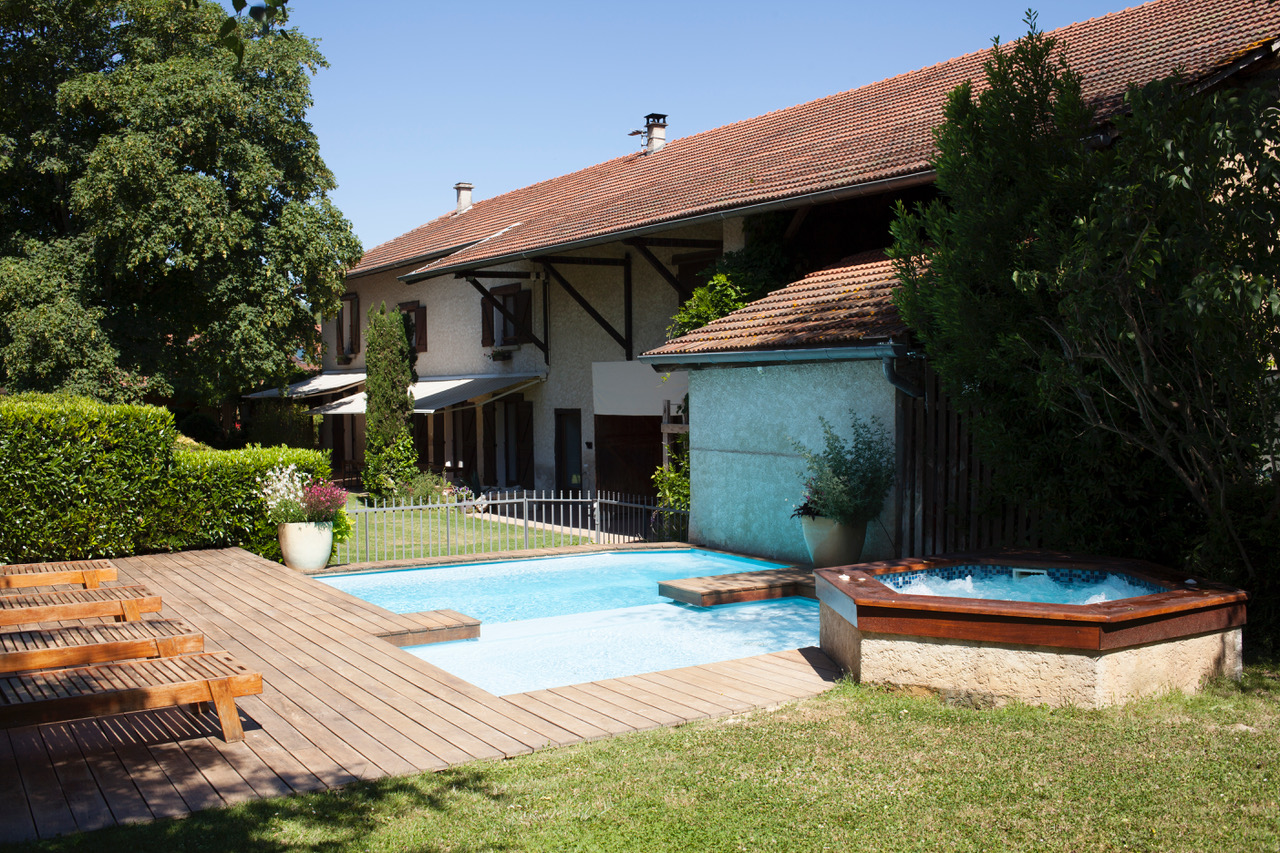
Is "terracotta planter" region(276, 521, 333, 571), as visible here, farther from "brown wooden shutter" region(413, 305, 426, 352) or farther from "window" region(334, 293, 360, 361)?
"window" region(334, 293, 360, 361)

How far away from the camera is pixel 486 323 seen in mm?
24672

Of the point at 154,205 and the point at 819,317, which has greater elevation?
the point at 154,205

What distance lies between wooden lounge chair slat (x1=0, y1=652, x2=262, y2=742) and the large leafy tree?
16.8 m

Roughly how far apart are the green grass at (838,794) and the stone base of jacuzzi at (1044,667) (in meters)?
0.14

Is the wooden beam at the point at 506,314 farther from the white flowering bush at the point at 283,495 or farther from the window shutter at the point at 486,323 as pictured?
the white flowering bush at the point at 283,495

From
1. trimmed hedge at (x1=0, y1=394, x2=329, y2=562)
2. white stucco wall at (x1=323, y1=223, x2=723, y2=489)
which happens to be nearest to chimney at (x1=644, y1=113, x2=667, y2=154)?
white stucco wall at (x1=323, y1=223, x2=723, y2=489)

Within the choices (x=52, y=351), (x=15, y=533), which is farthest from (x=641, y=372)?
(x=52, y=351)

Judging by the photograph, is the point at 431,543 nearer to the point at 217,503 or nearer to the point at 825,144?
the point at 217,503

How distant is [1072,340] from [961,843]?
4.19 meters

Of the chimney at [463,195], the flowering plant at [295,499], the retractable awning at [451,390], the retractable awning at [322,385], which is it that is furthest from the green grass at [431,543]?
the chimney at [463,195]

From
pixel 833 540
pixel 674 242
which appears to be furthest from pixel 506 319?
pixel 833 540

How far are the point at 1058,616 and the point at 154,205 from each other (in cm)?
1943

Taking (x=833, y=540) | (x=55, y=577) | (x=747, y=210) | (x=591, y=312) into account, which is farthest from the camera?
(x=591, y=312)

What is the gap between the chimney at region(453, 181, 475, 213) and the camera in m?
31.7
